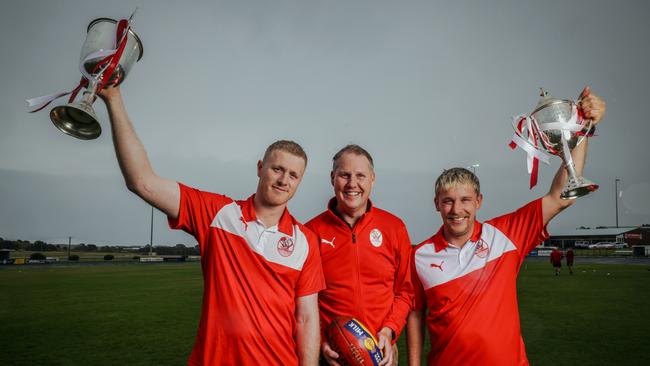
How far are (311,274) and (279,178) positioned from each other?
778 mm

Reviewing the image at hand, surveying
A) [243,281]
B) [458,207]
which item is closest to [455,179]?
[458,207]

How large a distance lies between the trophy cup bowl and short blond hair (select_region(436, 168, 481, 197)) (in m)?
2.45

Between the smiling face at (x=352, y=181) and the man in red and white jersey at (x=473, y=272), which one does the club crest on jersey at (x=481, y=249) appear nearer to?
the man in red and white jersey at (x=473, y=272)

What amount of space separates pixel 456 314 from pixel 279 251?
4.76ft

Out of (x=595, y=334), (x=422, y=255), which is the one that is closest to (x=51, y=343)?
(x=422, y=255)

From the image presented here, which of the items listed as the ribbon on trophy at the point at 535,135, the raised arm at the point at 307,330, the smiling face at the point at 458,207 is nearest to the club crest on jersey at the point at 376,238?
the smiling face at the point at 458,207

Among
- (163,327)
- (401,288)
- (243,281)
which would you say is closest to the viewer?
(243,281)

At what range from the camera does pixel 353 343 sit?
3.10 m

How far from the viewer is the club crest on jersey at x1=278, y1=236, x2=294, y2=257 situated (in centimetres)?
302

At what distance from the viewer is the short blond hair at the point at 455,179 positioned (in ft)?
11.2

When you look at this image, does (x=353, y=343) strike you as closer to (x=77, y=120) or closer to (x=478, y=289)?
(x=478, y=289)

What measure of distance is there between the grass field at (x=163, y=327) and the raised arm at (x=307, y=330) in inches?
193

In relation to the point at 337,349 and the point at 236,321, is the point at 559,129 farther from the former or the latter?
the point at 236,321

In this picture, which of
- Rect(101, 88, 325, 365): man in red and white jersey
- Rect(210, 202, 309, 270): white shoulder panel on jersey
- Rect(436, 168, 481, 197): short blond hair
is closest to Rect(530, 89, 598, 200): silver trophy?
Rect(436, 168, 481, 197): short blond hair
